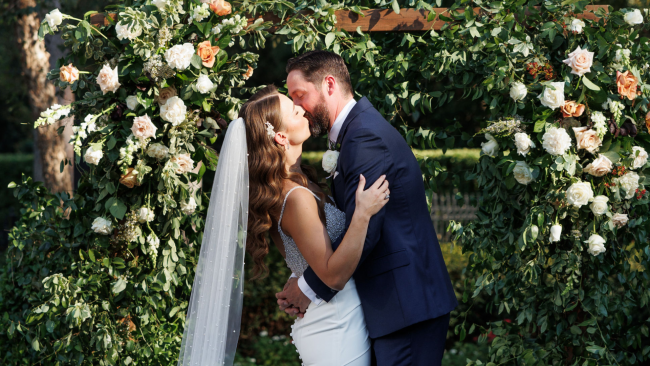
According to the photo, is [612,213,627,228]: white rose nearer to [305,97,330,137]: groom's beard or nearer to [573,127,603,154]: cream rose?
[573,127,603,154]: cream rose

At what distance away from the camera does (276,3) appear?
2842 mm

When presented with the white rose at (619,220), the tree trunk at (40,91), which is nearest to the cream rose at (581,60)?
the white rose at (619,220)

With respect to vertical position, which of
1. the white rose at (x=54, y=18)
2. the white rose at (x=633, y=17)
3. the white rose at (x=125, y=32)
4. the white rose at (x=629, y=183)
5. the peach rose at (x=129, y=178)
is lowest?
the white rose at (x=629, y=183)

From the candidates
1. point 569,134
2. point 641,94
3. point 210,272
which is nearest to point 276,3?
point 210,272

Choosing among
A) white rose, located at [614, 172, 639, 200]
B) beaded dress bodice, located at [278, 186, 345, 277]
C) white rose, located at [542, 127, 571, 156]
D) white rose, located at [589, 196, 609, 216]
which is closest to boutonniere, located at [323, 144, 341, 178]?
beaded dress bodice, located at [278, 186, 345, 277]

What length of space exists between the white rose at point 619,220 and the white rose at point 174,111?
7.15 ft

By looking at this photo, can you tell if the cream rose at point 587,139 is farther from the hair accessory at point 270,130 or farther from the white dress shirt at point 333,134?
the hair accessory at point 270,130

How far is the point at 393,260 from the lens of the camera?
2205 mm

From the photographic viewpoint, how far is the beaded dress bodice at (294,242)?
232 cm

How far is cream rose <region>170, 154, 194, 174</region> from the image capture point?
2.75m

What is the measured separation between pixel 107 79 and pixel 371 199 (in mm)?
1449

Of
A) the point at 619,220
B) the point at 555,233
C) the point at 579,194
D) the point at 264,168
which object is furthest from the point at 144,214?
the point at 619,220

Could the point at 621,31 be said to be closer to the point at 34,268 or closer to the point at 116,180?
the point at 116,180

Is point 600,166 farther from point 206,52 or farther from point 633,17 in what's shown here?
point 206,52
